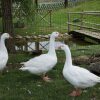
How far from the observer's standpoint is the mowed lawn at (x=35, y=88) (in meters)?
8.16

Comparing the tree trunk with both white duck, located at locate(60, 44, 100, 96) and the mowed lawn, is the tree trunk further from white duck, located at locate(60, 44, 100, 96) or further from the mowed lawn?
white duck, located at locate(60, 44, 100, 96)

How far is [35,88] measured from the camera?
29.1 ft

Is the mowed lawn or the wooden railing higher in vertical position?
the mowed lawn

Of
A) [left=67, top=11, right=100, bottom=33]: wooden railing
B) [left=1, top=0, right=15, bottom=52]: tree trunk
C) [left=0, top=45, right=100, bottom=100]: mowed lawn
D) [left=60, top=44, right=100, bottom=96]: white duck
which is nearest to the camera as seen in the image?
[left=60, top=44, right=100, bottom=96]: white duck

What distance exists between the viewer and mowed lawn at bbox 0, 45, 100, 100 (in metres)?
8.16

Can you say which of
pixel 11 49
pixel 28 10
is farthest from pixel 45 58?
pixel 28 10

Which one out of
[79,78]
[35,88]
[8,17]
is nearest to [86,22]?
[8,17]

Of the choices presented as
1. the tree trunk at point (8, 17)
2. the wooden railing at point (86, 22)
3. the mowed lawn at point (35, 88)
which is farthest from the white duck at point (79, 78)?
the wooden railing at point (86, 22)

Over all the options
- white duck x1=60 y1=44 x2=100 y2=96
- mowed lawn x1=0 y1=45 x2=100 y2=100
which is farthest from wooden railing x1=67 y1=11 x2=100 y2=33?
white duck x1=60 y1=44 x2=100 y2=96

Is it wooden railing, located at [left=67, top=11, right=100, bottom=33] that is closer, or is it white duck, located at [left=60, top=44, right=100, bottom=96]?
white duck, located at [left=60, top=44, right=100, bottom=96]

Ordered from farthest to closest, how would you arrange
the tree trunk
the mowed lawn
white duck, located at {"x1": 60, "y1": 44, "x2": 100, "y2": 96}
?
the tree trunk < the mowed lawn < white duck, located at {"x1": 60, "y1": 44, "x2": 100, "y2": 96}

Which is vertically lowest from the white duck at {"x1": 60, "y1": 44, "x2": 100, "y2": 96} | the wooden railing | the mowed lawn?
the wooden railing

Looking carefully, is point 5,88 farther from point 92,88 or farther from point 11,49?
point 11,49

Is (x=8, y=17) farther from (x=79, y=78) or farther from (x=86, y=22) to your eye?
(x=86, y=22)
